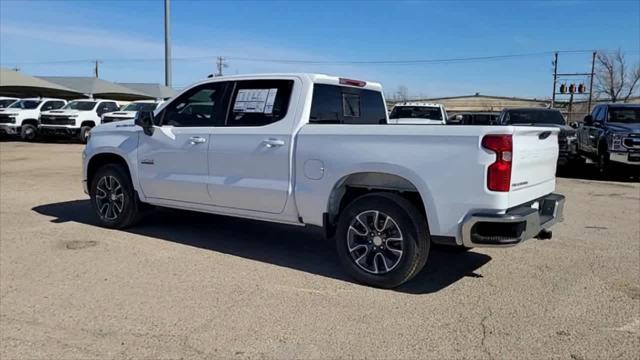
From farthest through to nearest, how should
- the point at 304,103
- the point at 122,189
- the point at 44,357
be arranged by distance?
the point at 122,189 < the point at 304,103 < the point at 44,357

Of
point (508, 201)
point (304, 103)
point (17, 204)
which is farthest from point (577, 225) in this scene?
point (17, 204)

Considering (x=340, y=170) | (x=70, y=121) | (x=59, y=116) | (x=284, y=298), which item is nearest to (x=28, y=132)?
(x=59, y=116)

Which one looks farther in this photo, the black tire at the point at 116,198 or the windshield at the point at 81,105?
the windshield at the point at 81,105

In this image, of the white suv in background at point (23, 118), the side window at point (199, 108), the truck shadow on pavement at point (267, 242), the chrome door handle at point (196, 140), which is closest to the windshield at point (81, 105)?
the white suv in background at point (23, 118)

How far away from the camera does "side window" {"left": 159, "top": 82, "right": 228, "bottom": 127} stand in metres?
6.43

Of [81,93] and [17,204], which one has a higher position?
[81,93]

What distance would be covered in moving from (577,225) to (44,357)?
704 centimetres

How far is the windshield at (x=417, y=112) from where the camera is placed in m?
17.3

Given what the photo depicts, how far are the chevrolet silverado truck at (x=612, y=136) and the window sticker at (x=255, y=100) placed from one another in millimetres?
10888

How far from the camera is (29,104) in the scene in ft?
92.7

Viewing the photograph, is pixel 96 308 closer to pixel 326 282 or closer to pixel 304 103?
pixel 326 282

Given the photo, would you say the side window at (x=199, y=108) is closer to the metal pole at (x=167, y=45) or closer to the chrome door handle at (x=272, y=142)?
the chrome door handle at (x=272, y=142)

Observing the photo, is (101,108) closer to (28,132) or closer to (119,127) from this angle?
(28,132)

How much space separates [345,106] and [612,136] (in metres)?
10.1
